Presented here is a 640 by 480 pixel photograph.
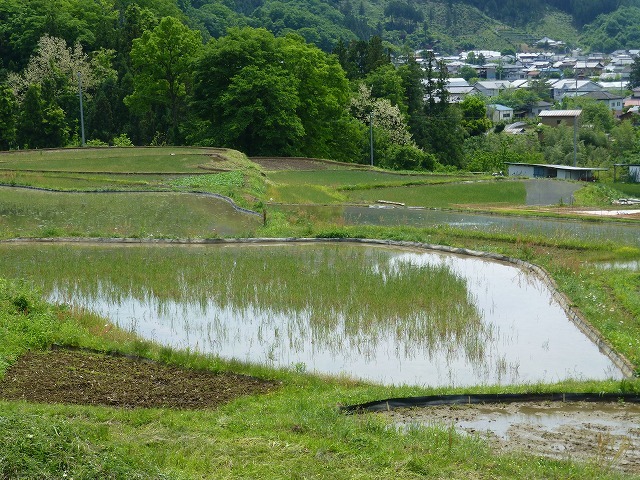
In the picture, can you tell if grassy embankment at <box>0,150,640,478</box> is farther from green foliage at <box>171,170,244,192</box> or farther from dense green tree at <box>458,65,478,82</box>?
dense green tree at <box>458,65,478,82</box>

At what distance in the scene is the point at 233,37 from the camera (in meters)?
44.5

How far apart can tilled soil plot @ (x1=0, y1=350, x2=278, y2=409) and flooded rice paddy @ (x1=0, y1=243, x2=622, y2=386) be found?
1.10 m

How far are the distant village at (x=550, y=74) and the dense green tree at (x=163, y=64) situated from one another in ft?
169

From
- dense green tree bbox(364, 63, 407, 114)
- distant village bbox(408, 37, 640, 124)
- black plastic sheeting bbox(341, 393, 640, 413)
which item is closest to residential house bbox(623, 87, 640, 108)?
distant village bbox(408, 37, 640, 124)

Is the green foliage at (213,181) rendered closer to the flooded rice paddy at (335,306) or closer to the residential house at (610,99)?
the flooded rice paddy at (335,306)

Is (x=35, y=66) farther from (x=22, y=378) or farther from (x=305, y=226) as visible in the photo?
(x=22, y=378)

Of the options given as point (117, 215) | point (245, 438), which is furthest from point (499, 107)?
point (245, 438)

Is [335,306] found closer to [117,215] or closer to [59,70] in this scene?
[117,215]

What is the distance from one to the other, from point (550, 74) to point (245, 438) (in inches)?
5394

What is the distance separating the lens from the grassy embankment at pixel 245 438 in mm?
7477

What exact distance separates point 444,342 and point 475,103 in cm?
6303

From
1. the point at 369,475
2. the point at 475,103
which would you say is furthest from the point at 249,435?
the point at 475,103

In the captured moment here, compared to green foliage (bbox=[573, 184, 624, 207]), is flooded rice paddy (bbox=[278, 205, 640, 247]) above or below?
above

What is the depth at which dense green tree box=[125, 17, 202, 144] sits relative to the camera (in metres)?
47.3
